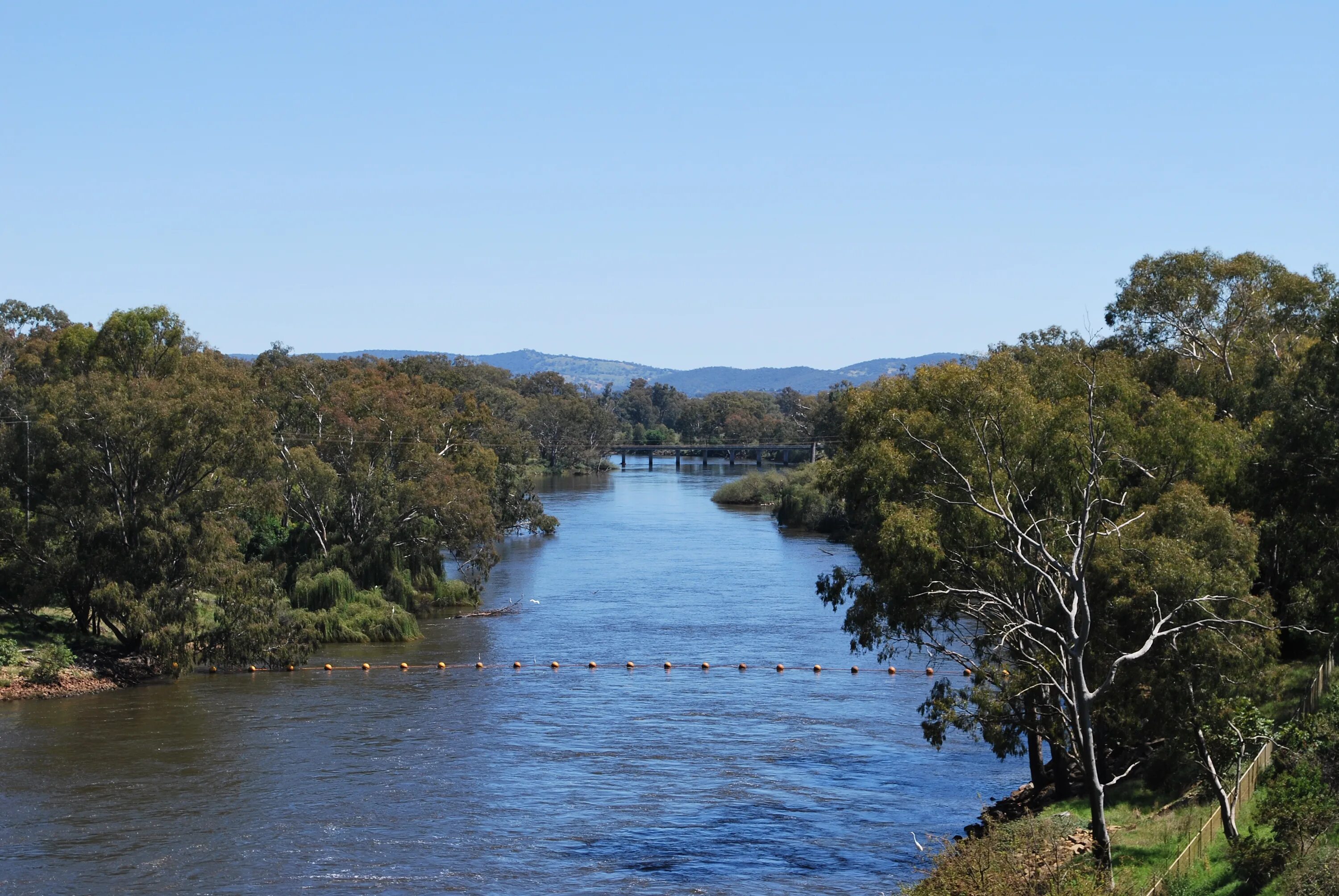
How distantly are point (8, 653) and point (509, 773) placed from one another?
67.6 ft

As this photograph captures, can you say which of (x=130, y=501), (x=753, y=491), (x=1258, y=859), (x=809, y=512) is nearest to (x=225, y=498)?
(x=130, y=501)

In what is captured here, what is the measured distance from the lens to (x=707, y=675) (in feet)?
157

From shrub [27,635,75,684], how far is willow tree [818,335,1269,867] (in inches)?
1084

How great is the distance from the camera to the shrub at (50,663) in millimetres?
44062

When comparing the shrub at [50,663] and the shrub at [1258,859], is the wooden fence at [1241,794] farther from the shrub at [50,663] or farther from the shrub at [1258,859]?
the shrub at [50,663]

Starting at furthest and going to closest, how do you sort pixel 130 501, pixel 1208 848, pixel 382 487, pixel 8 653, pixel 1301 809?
pixel 382 487
pixel 130 501
pixel 8 653
pixel 1208 848
pixel 1301 809

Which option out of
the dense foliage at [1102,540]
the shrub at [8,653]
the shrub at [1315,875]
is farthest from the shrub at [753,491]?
the shrub at [1315,875]

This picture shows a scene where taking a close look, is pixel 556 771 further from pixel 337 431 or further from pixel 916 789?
pixel 337 431

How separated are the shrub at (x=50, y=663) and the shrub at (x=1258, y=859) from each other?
37.6 metres

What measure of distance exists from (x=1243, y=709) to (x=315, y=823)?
20.5m

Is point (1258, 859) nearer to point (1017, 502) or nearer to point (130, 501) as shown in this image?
point (1017, 502)

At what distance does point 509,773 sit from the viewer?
35.3 meters

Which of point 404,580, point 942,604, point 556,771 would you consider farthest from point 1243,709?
point 404,580

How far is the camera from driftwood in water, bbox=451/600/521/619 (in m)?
60.7
